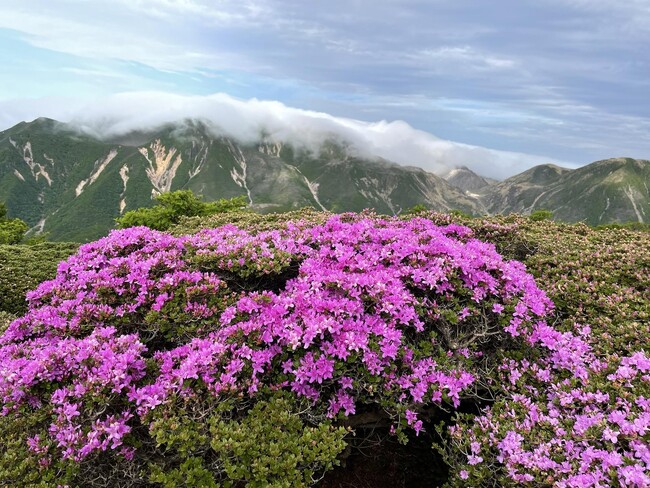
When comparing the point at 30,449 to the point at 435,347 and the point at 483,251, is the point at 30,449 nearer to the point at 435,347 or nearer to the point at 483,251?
the point at 435,347

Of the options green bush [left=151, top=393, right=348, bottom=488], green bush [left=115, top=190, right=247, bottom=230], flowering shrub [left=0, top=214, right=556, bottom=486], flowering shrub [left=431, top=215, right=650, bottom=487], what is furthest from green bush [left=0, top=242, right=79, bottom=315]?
green bush [left=115, top=190, right=247, bottom=230]

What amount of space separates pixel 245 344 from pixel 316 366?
102 cm

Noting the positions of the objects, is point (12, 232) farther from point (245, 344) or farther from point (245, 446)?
point (245, 446)

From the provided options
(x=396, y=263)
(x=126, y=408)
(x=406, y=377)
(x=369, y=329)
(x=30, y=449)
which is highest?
(x=396, y=263)

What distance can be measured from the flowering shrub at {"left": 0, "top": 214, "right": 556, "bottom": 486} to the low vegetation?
3 cm

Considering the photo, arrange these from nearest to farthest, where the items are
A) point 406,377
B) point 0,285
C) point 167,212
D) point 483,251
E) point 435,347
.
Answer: point 406,377 → point 435,347 → point 483,251 → point 0,285 → point 167,212

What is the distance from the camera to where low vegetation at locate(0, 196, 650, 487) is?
473cm

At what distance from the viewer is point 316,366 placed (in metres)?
5.46

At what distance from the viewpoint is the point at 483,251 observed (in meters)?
7.90

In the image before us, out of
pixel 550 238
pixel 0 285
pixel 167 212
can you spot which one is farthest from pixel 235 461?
pixel 167 212

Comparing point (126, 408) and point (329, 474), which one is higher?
point (126, 408)

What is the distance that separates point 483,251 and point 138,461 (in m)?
6.61

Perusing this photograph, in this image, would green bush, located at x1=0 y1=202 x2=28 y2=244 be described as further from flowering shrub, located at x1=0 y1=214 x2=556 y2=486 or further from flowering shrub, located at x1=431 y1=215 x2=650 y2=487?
flowering shrub, located at x1=431 y1=215 x2=650 y2=487

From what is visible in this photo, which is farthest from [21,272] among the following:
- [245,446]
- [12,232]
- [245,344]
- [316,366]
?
[12,232]
